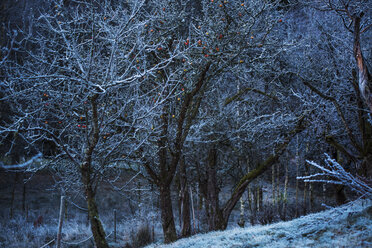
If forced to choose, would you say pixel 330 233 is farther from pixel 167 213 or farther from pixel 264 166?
pixel 264 166

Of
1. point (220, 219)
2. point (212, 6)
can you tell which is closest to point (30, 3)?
point (212, 6)

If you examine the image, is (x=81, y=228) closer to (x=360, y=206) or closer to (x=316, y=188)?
(x=360, y=206)

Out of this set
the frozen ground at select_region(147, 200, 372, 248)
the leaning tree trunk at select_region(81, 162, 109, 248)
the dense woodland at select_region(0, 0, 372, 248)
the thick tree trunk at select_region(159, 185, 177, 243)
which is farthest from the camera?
the thick tree trunk at select_region(159, 185, 177, 243)

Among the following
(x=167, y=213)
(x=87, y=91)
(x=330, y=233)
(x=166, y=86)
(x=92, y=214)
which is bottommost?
(x=167, y=213)

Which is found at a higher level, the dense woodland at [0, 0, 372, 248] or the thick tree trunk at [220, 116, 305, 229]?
the dense woodland at [0, 0, 372, 248]

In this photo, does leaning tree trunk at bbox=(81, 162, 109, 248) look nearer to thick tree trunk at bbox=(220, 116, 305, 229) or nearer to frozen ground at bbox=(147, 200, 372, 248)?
frozen ground at bbox=(147, 200, 372, 248)

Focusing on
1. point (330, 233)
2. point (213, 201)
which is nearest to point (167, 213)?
point (213, 201)

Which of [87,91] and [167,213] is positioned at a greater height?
[87,91]

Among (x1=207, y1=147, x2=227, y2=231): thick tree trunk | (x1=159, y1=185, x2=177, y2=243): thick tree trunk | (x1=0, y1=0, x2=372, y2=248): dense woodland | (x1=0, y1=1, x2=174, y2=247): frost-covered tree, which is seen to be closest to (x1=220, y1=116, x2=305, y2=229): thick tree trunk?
(x1=0, y1=0, x2=372, y2=248): dense woodland

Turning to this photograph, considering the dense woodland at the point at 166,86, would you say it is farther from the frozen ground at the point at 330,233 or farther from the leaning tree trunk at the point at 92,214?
the frozen ground at the point at 330,233

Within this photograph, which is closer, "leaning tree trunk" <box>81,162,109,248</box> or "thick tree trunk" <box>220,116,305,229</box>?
"leaning tree trunk" <box>81,162,109,248</box>

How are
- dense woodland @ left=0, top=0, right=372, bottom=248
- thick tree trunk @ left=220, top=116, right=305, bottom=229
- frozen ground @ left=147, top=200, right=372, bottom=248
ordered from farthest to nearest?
thick tree trunk @ left=220, top=116, right=305, bottom=229 → dense woodland @ left=0, top=0, right=372, bottom=248 → frozen ground @ left=147, top=200, right=372, bottom=248

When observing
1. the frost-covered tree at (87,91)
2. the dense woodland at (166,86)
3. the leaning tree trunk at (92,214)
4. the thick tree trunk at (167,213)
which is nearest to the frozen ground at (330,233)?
the leaning tree trunk at (92,214)

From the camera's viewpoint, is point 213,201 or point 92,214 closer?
point 92,214
